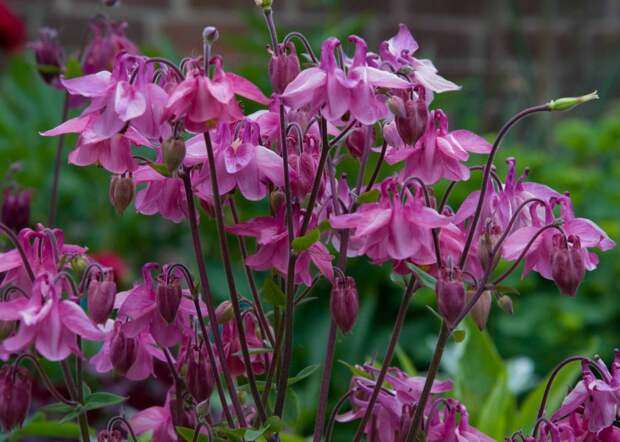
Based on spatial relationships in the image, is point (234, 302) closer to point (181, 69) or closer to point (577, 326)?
point (181, 69)

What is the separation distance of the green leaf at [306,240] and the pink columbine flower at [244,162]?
0.05m

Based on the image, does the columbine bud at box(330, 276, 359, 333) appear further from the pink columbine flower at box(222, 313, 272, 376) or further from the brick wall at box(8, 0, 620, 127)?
the brick wall at box(8, 0, 620, 127)

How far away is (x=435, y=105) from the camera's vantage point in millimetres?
2611

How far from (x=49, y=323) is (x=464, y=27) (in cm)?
318

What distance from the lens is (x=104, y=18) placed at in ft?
4.62

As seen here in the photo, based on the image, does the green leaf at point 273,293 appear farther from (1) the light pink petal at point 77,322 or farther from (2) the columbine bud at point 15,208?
(2) the columbine bud at point 15,208

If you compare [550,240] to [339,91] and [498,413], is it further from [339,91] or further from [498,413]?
[498,413]

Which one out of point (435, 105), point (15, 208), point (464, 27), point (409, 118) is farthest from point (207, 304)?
point (464, 27)

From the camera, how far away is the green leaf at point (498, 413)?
4.81 feet

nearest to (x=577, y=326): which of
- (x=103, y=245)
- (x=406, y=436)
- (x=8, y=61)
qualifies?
(x=103, y=245)

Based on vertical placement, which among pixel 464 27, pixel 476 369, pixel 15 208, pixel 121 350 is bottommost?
pixel 464 27

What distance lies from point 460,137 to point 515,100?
2.84 m

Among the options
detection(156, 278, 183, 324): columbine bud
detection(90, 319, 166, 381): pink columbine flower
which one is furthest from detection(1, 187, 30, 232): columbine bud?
detection(156, 278, 183, 324): columbine bud

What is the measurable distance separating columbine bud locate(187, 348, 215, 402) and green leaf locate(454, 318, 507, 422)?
83cm
